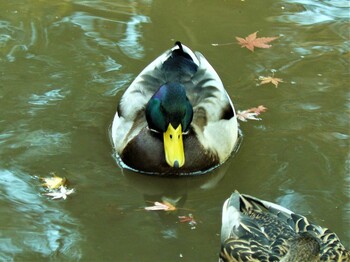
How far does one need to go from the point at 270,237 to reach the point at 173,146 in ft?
5.86

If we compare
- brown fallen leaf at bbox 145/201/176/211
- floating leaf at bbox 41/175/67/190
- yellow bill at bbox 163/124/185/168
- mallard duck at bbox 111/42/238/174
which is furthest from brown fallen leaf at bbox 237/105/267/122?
floating leaf at bbox 41/175/67/190

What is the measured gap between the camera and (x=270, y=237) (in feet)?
17.7

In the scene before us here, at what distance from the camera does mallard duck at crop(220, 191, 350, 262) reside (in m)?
5.04

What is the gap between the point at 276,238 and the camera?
5379mm

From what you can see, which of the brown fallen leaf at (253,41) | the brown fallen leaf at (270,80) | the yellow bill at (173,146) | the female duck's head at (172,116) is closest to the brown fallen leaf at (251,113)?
the brown fallen leaf at (270,80)

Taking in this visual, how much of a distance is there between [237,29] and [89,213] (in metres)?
3.93

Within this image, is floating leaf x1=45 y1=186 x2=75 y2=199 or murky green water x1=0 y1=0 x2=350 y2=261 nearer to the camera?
murky green water x1=0 y1=0 x2=350 y2=261

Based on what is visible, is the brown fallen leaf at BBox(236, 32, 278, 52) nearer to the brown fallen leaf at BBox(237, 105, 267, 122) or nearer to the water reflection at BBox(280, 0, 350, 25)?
the water reflection at BBox(280, 0, 350, 25)

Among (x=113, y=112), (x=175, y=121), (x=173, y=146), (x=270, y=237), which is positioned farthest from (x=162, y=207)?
(x=113, y=112)

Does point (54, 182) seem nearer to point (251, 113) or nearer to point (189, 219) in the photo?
point (189, 219)

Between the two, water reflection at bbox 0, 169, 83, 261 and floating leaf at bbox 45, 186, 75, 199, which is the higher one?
floating leaf at bbox 45, 186, 75, 199

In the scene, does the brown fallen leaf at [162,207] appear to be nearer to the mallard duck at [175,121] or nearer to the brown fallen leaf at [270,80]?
the mallard duck at [175,121]

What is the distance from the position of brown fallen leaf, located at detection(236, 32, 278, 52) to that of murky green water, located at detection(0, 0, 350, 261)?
0.09 meters

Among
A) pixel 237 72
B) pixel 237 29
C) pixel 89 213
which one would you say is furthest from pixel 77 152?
pixel 237 29
